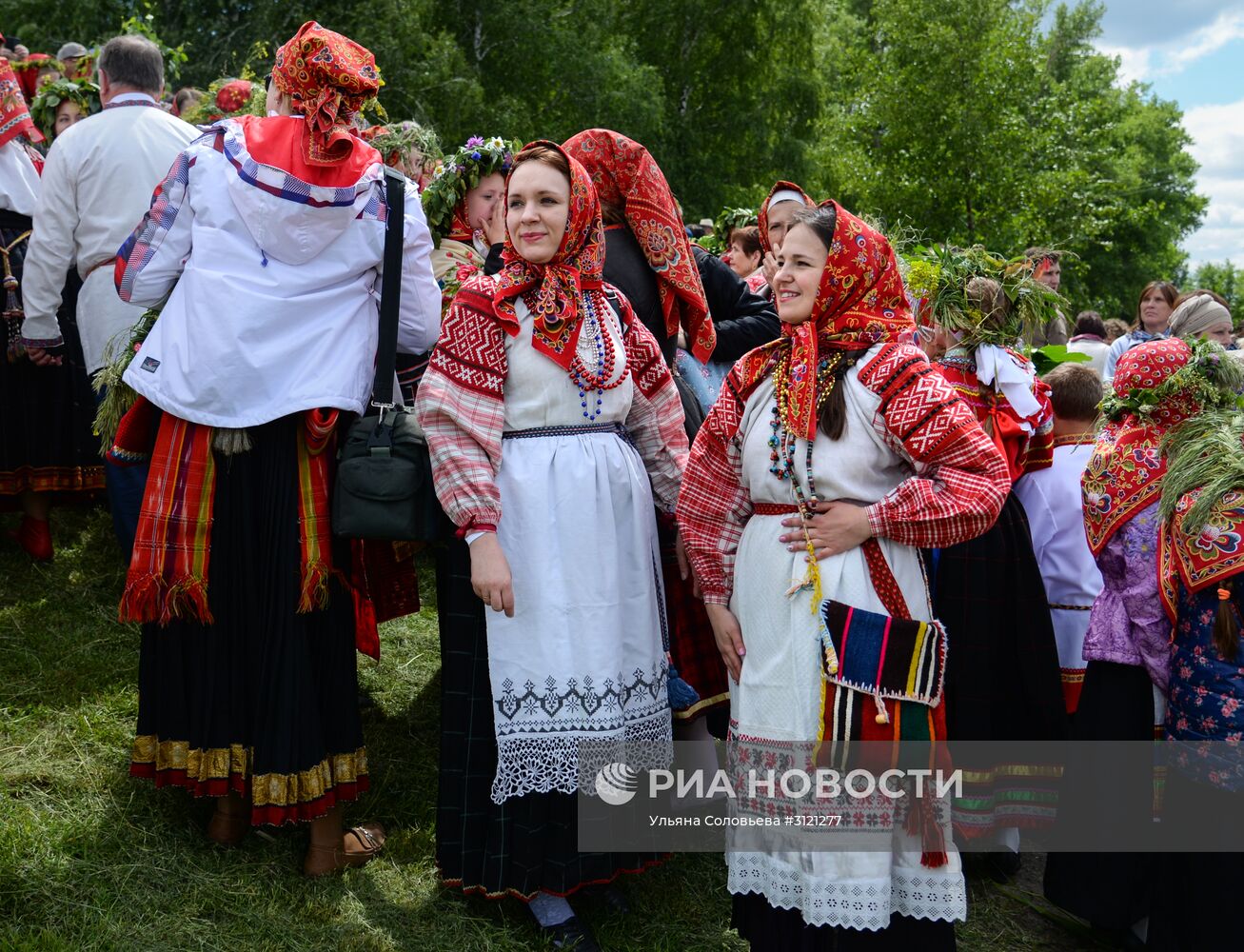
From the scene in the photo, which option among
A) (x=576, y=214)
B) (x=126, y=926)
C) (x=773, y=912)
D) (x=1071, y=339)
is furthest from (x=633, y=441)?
(x=1071, y=339)

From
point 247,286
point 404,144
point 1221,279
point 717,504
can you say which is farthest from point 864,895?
point 1221,279

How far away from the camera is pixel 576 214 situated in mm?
3131

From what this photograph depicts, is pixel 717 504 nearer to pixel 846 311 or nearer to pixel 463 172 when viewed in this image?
pixel 846 311

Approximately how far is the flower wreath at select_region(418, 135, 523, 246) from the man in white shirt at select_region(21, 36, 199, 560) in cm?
104

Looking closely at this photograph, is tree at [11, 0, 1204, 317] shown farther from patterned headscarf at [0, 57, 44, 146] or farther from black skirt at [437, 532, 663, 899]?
black skirt at [437, 532, 663, 899]

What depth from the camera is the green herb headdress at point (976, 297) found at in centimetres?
412

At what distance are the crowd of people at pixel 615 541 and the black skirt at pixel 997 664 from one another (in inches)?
0.5

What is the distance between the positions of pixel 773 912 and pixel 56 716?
289 centimetres

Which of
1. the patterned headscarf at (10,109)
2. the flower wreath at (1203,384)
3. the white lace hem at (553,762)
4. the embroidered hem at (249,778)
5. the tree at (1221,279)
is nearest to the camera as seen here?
the white lace hem at (553,762)

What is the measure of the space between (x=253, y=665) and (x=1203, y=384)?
3085 mm

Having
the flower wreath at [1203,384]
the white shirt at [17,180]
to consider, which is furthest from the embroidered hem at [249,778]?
the white shirt at [17,180]

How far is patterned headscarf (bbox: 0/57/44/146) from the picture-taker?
196 inches

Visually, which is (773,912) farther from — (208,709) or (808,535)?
(208,709)

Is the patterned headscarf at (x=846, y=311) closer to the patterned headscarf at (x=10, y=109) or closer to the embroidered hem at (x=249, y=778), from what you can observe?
the embroidered hem at (x=249, y=778)
